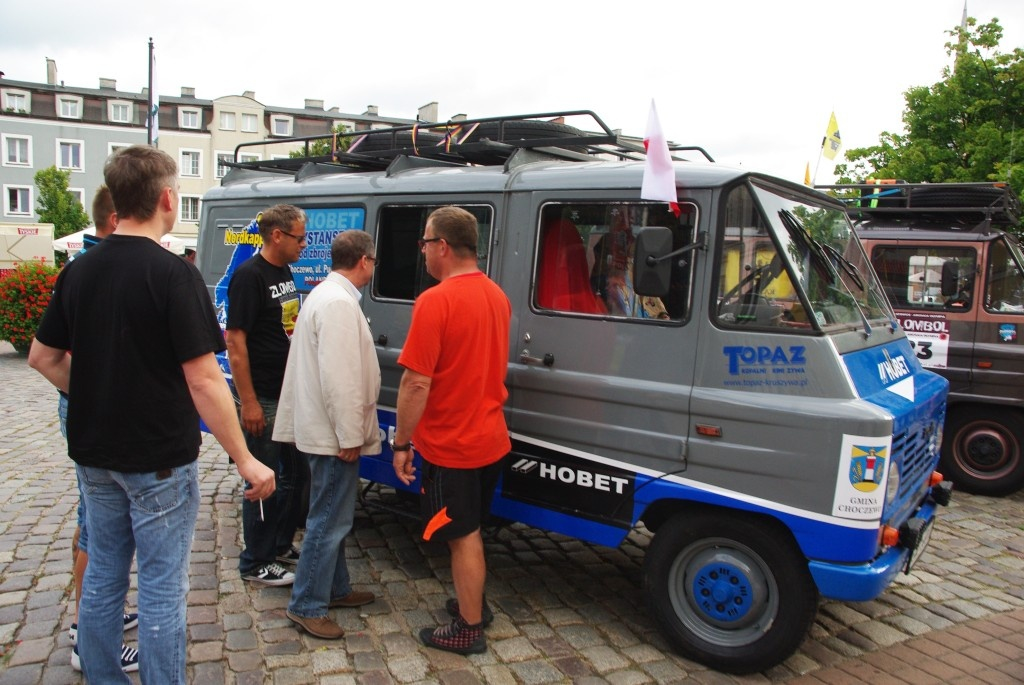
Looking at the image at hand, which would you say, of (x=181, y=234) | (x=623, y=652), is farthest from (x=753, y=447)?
(x=181, y=234)

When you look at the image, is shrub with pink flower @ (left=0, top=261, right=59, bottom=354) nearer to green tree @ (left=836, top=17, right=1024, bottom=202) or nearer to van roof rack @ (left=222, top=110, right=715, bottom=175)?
van roof rack @ (left=222, top=110, right=715, bottom=175)

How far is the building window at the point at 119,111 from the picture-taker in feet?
184

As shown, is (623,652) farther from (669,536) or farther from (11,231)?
(11,231)

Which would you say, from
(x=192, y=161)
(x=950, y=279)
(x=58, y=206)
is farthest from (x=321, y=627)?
(x=192, y=161)

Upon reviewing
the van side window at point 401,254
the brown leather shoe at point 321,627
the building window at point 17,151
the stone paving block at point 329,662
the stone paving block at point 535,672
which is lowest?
the stone paving block at point 329,662

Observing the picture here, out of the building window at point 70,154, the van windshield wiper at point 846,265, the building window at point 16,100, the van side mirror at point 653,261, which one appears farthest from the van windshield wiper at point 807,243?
the building window at point 16,100

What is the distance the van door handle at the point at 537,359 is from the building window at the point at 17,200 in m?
58.3

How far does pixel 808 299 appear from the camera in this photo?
3.65 metres

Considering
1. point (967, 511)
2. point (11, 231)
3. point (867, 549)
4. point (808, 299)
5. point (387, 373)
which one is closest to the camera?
point (867, 549)

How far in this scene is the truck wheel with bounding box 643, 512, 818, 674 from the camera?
360 centimetres

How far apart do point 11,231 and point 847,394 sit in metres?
36.2

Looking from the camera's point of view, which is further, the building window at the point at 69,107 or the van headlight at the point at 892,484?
the building window at the point at 69,107

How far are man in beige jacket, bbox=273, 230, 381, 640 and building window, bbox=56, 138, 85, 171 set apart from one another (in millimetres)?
58246

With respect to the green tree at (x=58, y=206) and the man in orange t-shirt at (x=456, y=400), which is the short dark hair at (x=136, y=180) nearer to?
the man in orange t-shirt at (x=456, y=400)
